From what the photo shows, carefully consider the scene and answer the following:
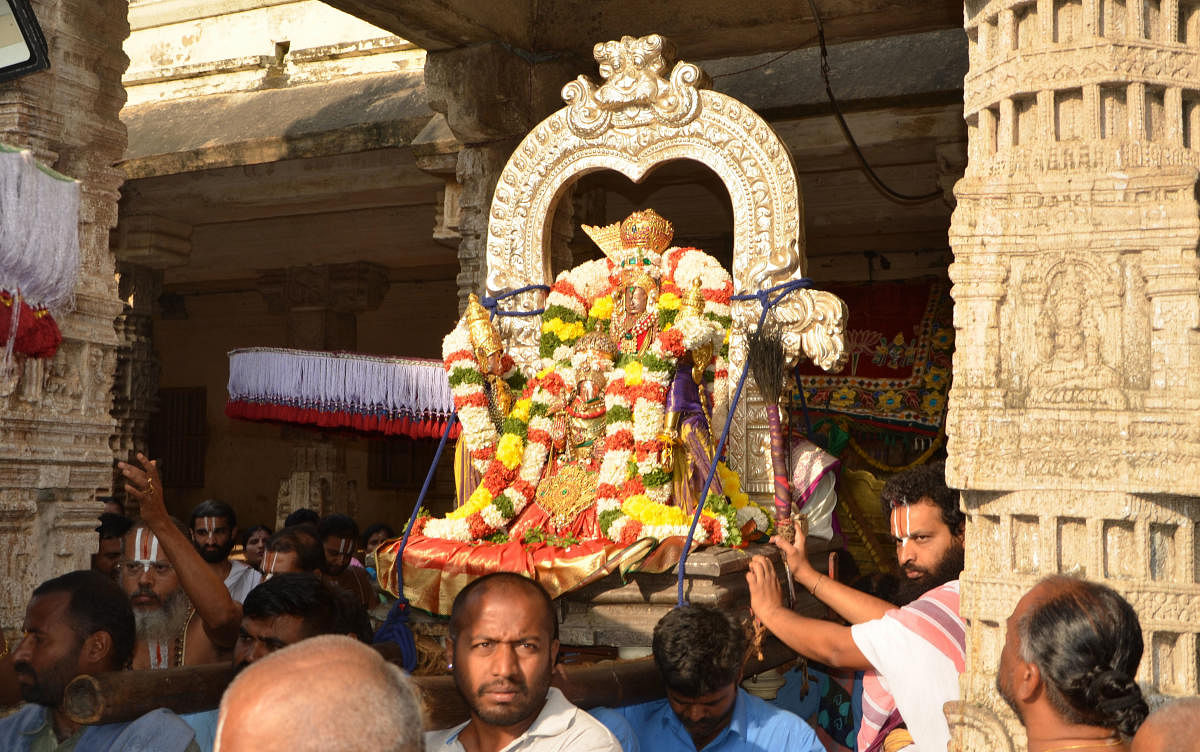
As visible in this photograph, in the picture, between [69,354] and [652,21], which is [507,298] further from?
[69,354]

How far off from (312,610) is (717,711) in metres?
1.11

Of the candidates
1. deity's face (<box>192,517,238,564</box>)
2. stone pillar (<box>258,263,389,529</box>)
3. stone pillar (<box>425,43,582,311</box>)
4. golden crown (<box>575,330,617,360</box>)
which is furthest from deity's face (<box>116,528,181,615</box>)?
stone pillar (<box>258,263,389,529</box>)

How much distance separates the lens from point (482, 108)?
668 centimetres

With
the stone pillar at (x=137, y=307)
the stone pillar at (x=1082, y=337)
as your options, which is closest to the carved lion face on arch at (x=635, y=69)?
the stone pillar at (x=1082, y=337)

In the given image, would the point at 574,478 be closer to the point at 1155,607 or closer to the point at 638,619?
the point at 638,619

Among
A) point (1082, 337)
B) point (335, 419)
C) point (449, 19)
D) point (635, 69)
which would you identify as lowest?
point (335, 419)

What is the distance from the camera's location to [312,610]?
125 inches

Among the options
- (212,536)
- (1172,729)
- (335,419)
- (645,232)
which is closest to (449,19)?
(645,232)

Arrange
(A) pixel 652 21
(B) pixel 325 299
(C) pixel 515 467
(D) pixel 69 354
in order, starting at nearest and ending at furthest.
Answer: (D) pixel 69 354 → (C) pixel 515 467 → (A) pixel 652 21 → (B) pixel 325 299

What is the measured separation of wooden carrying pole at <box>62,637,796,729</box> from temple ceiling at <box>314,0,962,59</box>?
12.4 feet

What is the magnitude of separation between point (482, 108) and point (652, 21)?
42.9 inches

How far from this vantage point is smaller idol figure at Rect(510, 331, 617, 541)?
5.39m

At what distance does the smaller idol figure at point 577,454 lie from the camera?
5.39 m

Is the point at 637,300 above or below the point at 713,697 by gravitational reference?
above
